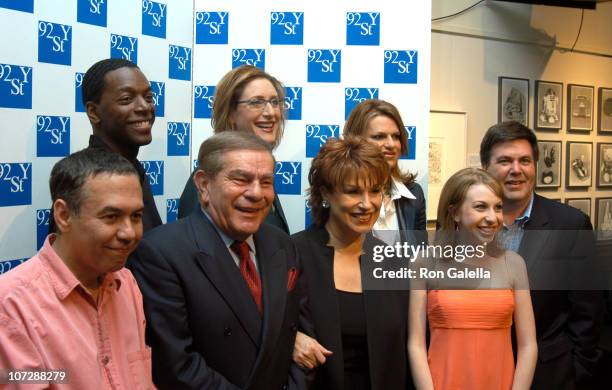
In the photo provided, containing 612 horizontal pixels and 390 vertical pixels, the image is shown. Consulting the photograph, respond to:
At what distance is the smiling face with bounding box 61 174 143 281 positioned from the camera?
1.81 m

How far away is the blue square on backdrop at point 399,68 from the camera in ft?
13.1

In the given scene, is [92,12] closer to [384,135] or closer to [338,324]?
[384,135]

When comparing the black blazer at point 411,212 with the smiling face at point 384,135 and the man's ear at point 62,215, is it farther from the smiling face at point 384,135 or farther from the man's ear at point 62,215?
the man's ear at point 62,215

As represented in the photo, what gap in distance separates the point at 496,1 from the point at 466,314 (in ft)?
12.5

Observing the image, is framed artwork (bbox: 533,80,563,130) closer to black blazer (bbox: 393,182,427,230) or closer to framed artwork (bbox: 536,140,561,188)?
framed artwork (bbox: 536,140,561,188)

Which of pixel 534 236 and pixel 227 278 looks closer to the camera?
pixel 227 278

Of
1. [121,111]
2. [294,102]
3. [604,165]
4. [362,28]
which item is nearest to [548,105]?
[604,165]

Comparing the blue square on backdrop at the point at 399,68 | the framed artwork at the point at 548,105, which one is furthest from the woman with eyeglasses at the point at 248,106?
the framed artwork at the point at 548,105

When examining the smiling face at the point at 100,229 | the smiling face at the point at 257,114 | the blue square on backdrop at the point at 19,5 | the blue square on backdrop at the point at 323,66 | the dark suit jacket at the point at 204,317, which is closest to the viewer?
the smiling face at the point at 100,229

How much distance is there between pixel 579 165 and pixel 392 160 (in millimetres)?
3689

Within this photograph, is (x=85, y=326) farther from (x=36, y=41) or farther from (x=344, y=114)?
(x=344, y=114)

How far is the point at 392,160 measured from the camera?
10.5ft

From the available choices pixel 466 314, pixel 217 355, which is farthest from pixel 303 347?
pixel 466 314

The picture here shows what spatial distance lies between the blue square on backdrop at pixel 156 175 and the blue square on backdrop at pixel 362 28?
137 cm
